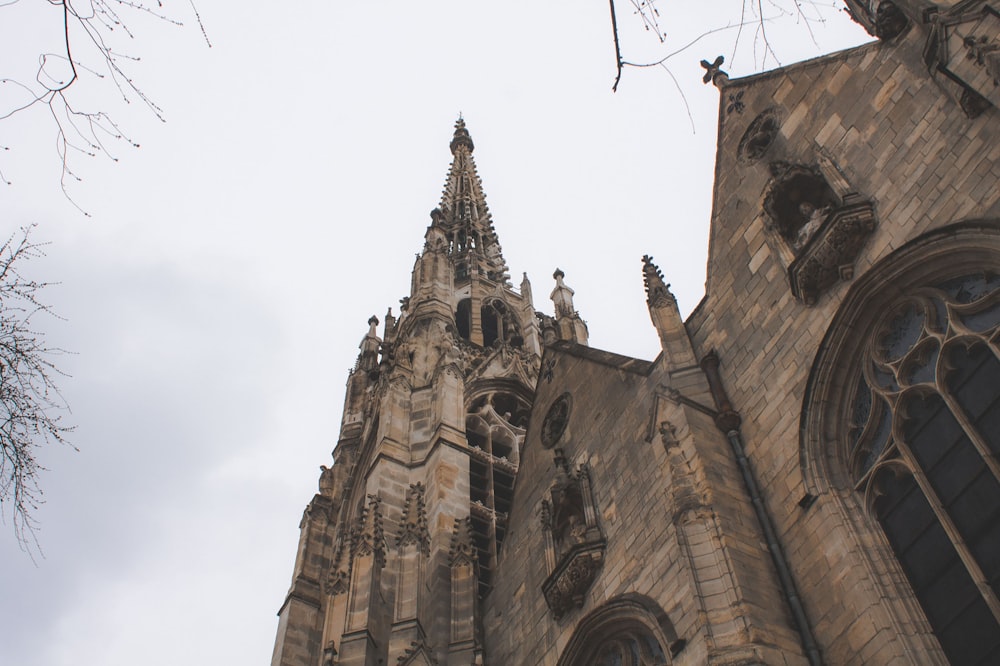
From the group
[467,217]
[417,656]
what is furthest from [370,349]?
[417,656]

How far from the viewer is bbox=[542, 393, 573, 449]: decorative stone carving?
1300cm

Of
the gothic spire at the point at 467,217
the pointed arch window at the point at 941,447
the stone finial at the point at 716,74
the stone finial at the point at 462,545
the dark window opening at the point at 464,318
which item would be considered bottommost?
the pointed arch window at the point at 941,447

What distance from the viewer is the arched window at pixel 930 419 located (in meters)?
6.41

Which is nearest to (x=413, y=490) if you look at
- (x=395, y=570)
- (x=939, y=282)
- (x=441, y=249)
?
(x=395, y=570)

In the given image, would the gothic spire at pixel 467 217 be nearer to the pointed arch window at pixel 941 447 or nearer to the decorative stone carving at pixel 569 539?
the decorative stone carving at pixel 569 539

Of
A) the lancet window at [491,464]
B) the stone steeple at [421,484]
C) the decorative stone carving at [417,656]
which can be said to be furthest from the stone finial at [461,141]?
the decorative stone carving at [417,656]

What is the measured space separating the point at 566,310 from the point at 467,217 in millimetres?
14339

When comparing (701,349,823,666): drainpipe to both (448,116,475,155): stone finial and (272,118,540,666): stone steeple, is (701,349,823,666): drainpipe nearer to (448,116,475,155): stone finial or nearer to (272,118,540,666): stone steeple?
(272,118,540,666): stone steeple

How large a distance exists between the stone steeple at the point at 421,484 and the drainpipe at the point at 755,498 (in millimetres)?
5208

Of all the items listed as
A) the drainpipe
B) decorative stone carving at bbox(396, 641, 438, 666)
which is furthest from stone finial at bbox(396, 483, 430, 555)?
the drainpipe

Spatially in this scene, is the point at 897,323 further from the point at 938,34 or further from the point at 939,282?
the point at 938,34

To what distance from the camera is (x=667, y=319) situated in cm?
1108

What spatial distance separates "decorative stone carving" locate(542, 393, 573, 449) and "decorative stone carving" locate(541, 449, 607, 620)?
2.64 feet

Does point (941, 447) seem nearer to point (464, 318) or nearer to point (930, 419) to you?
point (930, 419)
